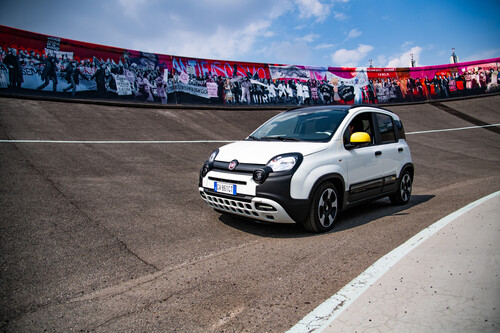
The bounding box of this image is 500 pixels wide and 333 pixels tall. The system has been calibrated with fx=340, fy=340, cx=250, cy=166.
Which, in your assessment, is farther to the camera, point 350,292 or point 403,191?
point 403,191

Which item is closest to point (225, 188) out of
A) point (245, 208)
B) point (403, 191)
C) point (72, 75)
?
point (245, 208)

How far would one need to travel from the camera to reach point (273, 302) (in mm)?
2588

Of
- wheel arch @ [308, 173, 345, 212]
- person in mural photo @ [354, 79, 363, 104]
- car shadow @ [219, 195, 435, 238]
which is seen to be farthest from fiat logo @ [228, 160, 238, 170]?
person in mural photo @ [354, 79, 363, 104]

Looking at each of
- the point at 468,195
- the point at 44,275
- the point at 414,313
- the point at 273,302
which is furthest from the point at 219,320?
the point at 468,195

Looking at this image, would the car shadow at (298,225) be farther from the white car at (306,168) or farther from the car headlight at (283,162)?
the car headlight at (283,162)

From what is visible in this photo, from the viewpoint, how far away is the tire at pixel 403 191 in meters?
6.37

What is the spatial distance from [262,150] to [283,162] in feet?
1.42

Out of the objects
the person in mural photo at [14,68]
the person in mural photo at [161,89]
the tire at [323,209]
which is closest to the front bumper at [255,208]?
the tire at [323,209]

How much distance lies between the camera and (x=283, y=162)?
4.28 m

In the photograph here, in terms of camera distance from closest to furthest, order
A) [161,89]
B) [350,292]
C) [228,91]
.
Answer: [350,292] → [161,89] → [228,91]

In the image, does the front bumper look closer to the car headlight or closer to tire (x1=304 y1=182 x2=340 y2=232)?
tire (x1=304 y1=182 x2=340 y2=232)

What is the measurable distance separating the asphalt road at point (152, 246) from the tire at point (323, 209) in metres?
0.16

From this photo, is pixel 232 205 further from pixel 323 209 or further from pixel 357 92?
pixel 357 92

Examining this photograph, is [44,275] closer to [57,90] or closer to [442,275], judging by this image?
[442,275]
